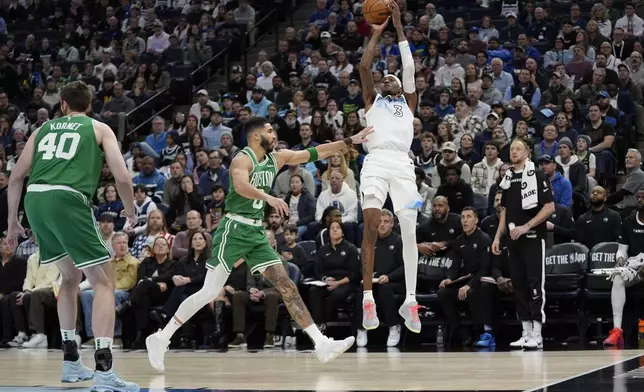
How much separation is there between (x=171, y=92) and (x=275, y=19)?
3175mm

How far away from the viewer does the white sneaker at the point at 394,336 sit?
1238 cm

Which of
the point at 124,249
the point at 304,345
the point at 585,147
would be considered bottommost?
the point at 304,345

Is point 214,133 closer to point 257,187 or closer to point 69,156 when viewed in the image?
point 257,187

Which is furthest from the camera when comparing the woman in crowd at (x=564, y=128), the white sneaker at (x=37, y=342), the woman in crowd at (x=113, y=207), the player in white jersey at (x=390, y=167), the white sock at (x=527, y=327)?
the woman in crowd at (x=113, y=207)

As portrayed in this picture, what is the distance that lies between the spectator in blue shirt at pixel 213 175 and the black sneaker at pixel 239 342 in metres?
3.55

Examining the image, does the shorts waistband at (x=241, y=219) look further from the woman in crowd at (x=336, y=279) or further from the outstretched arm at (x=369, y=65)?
the woman in crowd at (x=336, y=279)

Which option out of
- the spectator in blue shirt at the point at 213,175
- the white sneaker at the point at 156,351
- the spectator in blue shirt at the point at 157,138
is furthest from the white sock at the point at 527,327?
the spectator in blue shirt at the point at 157,138

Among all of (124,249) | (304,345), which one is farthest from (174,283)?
(304,345)

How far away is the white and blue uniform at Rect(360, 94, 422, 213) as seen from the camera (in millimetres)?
9320

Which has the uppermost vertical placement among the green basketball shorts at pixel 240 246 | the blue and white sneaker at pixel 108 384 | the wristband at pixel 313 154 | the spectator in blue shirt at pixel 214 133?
the spectator in blue shirt at pixel 214 133

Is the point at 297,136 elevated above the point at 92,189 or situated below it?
above

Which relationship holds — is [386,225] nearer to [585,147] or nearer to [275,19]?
[585,147]

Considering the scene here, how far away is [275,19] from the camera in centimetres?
2244

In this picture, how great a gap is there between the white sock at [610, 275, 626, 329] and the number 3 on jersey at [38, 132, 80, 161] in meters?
6.59
